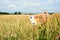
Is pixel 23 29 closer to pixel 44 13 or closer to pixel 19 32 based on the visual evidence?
pixel 19 32

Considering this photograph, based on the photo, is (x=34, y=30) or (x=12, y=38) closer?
(x=12, y=38)

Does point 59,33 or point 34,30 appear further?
point 34,30

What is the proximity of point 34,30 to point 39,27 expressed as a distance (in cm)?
7

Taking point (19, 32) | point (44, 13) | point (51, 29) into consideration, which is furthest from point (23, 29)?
point (44, 13)

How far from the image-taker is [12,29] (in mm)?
2637

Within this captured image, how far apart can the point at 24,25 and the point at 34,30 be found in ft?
0.58

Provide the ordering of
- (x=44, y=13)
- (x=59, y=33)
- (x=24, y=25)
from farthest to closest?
(x=44, y=13)
(x=24, y=25)
(x=59, y=33)

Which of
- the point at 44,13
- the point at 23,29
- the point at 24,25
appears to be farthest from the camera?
the point at 44,13

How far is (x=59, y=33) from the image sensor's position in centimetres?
237

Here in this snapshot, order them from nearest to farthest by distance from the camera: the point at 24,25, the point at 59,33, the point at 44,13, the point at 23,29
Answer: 1. the point at 59,33
2. the point at 23,29
3. the point at 24,25
4. the point at 44,13

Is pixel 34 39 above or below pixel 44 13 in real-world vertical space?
below

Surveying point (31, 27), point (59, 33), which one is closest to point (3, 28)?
point (31, 27)

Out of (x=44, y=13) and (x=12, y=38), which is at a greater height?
(x=44, y=13)

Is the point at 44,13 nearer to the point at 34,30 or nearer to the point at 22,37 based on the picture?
the point at 34,30
